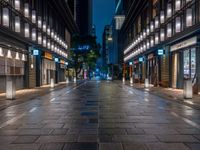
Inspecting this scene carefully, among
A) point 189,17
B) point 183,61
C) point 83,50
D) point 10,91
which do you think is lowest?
point 10,91

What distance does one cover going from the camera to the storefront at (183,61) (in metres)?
29.2

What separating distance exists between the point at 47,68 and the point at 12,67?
21518 mm

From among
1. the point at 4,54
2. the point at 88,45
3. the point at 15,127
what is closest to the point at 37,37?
the point at 4,54

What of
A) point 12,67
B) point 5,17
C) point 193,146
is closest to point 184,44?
point 12,67

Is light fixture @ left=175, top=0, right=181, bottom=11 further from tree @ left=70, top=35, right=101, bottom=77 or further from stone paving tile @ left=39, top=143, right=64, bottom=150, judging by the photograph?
tree @ left=70, top=35, right=101, bottom=77

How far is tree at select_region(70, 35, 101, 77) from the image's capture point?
84.1m

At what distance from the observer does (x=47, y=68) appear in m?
52.8

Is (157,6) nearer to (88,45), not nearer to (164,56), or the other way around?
(164,56)

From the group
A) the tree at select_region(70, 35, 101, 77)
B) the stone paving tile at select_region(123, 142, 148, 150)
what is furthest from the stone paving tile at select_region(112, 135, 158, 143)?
the tree at select_region(70, 35, 101, 77)

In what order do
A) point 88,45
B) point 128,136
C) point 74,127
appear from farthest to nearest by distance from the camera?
point 88,45 < point 74,127 < point 128,136

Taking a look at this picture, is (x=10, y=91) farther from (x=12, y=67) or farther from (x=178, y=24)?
(x=178, y=24)

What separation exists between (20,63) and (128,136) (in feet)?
89.0

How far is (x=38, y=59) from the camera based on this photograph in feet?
141

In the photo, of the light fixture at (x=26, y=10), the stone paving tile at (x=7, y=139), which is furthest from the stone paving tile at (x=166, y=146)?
the light fixture at (x=26, y=10)
